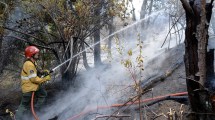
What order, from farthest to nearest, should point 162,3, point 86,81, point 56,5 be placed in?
1. point 162,3
2. point 86,81
3. point 56,5

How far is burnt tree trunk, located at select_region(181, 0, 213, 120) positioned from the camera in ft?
11.2

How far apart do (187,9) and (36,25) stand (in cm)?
623

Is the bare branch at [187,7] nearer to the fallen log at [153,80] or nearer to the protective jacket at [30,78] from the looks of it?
the fallen log at [153,80]

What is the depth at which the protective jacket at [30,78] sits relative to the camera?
6117 mm

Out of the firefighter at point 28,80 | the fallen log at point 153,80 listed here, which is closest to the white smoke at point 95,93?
the fallen log at point 153,80

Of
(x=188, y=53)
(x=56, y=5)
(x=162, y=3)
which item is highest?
(x=162, y=3)

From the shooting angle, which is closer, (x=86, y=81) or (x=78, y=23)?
(x=78, y=23)

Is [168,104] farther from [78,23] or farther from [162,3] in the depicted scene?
[162,3]

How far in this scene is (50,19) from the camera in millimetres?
8453

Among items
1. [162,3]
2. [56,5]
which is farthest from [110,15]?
[162,3]

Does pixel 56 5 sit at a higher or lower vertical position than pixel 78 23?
higher

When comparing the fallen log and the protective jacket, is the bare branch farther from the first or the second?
the protective jacket

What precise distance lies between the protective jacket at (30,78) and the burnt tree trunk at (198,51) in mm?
3726

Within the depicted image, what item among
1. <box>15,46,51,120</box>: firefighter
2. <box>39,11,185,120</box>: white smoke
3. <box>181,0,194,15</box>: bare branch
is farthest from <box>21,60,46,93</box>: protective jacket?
<box>181,0,194,15</box>: bare branch
